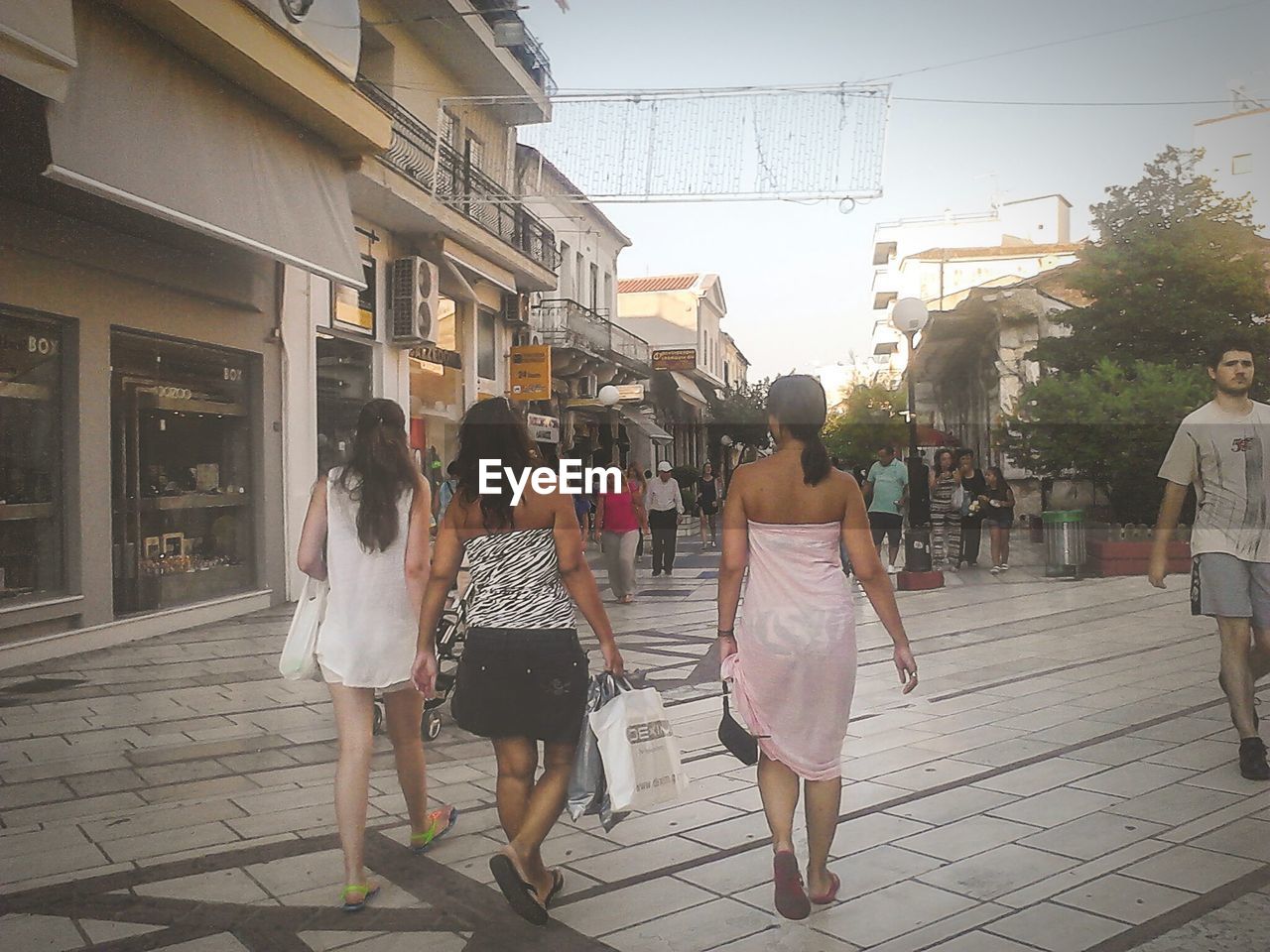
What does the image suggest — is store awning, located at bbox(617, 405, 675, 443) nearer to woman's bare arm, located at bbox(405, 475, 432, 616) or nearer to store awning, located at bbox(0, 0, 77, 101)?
store awning, located at bbox(0, 0, 77, 101)

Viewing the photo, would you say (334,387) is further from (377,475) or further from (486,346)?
(377,475)

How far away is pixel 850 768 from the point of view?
4922 millimetres

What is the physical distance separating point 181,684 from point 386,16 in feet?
28.7

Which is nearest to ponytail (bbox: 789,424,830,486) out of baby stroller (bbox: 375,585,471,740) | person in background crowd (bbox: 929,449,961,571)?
baby stroller (bbox: 375,585,471,740)

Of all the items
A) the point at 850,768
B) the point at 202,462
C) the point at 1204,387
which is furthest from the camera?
the point at 1204,387

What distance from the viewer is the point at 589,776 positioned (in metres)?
3.29

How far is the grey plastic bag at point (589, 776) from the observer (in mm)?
3283

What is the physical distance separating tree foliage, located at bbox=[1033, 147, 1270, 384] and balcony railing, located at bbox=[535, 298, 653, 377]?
5020mm

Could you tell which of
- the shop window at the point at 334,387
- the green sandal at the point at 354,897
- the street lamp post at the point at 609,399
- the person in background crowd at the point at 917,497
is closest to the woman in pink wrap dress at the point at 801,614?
the green sandal at the point at 354,897

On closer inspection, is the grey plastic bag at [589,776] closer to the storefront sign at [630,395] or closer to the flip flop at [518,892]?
the flip flop at [518,892]

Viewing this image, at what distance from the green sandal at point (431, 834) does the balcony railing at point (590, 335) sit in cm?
593

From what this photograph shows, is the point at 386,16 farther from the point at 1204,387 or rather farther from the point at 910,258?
the point at 910,258

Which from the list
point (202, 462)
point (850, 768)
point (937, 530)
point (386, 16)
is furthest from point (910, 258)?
point (850, 768)

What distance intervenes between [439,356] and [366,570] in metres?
8.51
